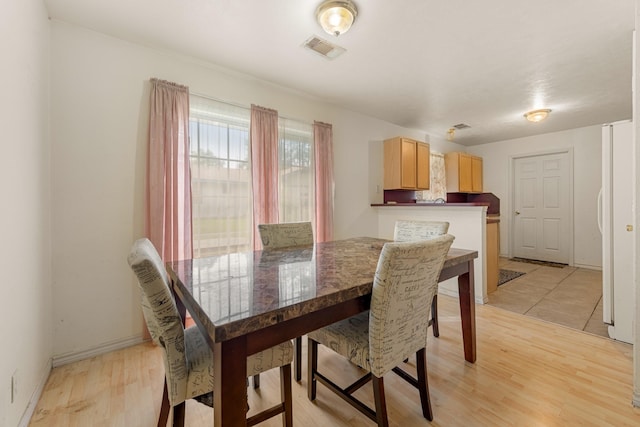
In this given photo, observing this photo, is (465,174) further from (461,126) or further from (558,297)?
(558,297)

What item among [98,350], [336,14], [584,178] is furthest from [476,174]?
[98,350]

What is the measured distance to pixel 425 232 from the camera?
6.99 ft

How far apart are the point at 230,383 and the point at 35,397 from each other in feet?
5.28

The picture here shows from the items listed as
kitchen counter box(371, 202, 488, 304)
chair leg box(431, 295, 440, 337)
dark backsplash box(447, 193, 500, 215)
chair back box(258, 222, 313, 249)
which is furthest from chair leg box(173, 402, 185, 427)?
dark backsplash box(447, 193, 500, 215)

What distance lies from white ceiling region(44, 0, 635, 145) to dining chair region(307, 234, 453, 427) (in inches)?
65.6

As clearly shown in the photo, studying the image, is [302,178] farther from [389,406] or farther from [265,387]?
[389,406]

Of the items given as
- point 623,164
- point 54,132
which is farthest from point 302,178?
point 623,164

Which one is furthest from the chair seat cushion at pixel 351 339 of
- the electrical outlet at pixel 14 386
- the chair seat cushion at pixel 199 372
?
the electrical outlet at pixel 14 386

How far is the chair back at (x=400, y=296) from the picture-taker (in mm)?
1021

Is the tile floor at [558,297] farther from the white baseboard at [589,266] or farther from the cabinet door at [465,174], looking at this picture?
the cabinet door at [465,174]

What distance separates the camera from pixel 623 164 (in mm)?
2080

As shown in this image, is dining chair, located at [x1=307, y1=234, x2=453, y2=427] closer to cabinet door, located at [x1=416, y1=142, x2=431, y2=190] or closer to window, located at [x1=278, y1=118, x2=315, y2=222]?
window, located at [x1=278, y1=118, x2=315, y2=222]

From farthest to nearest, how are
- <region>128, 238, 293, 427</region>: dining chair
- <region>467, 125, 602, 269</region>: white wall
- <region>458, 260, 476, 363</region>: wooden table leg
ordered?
<region>467, 125, 602, 269</region>: white wall → <region>458, 260, 476, 363</region>: wooden table leg → <region>128, 238, 293, 427</region>: dining chair

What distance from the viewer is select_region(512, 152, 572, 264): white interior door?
475 centimetres
